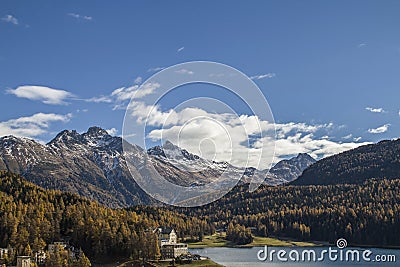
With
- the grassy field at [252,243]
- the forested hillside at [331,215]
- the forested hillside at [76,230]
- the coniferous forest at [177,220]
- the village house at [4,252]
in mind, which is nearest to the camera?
the village house at [4,252]

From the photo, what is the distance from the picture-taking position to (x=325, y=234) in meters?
139

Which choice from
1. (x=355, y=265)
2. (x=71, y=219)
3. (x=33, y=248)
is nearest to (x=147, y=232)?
(x=71, y=219)

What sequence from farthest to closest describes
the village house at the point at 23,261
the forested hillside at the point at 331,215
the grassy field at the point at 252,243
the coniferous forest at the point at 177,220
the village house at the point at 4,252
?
the forested hillside at the point at 331,215 < the grassy field at the point at 252,243 < the coniferous forest at the point at 177,220 < the village house at the point at 4,252 < the village house at the point at 23,261

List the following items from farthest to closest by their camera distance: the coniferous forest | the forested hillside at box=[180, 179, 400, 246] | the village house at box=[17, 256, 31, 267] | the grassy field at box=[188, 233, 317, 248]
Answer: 1. the forested hillside at box=[180, 179, 400, 246]
2. the grassy field at box=[188, 233, 317, 248]
3. the coniferous forest
4. the village house at box=[17, 256, 31, 267]

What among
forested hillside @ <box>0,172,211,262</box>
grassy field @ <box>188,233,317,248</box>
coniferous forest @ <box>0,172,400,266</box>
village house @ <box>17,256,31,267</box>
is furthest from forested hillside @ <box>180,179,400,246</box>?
village house @ <box>17,256,31,267</box>

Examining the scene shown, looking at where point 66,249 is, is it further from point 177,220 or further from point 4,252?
point 177,220

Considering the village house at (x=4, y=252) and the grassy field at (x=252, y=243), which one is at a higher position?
the village house at (x=4, y=252)

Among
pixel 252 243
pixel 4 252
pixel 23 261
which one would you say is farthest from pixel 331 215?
pixel 23 261

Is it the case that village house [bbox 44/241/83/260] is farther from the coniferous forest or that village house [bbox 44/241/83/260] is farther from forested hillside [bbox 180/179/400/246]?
forested hillside [bbox 180/179/400/246]

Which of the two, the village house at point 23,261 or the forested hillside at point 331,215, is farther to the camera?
the forested hillside at point 331,215

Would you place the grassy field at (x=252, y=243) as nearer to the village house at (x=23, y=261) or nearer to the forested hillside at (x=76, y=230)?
the forested hillside at (x=76, y=230)

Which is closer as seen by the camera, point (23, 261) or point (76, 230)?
point (23, 261)

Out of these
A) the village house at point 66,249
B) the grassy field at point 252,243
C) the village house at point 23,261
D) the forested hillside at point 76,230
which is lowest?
the grassy field at point 252,243

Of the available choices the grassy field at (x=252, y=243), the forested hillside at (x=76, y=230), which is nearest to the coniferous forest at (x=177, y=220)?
the forested hillside at (x=76, y=230)
